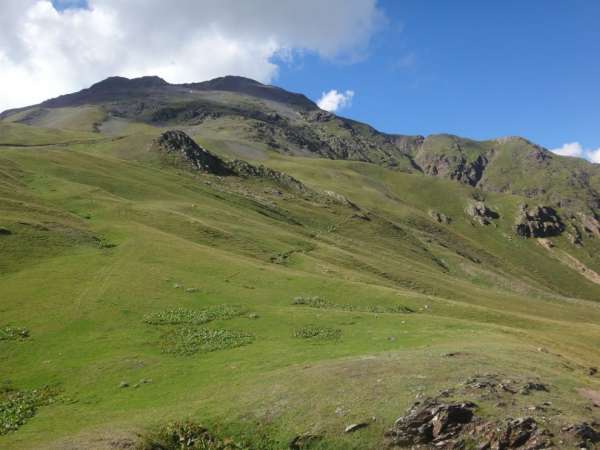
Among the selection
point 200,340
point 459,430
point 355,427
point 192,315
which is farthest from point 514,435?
point 192,315

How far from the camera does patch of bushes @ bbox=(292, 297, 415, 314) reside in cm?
5362

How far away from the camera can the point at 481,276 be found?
146250 mm

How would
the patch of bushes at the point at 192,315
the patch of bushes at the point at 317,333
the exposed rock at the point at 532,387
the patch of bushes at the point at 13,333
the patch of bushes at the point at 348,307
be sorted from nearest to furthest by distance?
the exposed rock at the point at 532,387 → the patch of bushes at the point at 13,333 → the patch of bushes at the point at 317,333 → the patch of bushes at the point at 192,315 → the patch of bushes at the point at 348,307

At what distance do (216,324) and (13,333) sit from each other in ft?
50.7

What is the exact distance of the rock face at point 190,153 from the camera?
16662 centimetres

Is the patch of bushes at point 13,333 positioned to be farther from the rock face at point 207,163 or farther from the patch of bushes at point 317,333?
the rock face at point 207,163

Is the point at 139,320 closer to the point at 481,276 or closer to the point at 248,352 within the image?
the point at 248,352

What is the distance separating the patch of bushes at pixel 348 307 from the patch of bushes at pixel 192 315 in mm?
8017

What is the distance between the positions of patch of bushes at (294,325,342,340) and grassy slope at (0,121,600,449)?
835 mm

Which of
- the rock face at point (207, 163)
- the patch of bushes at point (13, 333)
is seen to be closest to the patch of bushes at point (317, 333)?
the patch of bushes at point (13, 333)

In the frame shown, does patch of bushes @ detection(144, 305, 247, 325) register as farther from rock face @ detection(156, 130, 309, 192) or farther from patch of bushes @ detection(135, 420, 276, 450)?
rock face @ detection(156, 130, 309, 192)

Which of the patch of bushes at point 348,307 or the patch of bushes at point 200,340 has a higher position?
the patch of bushes at point 348,307

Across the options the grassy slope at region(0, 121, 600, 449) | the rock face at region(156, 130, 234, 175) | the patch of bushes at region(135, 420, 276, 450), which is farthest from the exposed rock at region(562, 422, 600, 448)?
the rock face at region(156, 130, 234, 175)

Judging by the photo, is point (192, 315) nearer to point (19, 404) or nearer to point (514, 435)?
point (19, 404)
